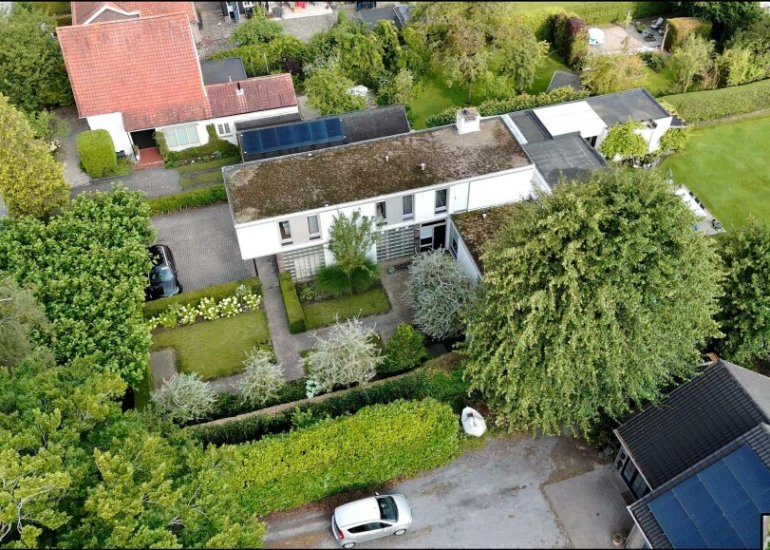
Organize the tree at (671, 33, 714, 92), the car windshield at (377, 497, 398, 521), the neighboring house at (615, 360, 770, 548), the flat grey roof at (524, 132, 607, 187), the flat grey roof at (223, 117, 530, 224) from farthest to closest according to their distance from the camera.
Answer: the tree at (671, 33, 714, 92), the flat grey roof at (524, 132, 607, 187), the flat grey roof at (223, 117, 530, 224), the car windshield at (377, 497, 398, 521), the neighboring house at (615, 360, 770, 548)

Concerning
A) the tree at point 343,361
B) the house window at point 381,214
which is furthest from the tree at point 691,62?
the tree at point 343,361

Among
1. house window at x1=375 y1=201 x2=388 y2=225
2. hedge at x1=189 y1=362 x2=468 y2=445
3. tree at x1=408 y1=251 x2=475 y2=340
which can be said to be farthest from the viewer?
house window at x1=375 y1=201 x2=388 y2=225

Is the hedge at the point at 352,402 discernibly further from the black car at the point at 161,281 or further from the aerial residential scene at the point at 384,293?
the black car at the point at 161,281

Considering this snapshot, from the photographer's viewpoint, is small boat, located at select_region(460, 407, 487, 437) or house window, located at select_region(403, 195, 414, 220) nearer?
small boat, located at select_region(460, 407, 487, 437)

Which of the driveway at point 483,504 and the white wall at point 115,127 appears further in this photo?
the white wall at point 115,127

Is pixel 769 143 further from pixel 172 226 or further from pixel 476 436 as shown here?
pixel 172 226

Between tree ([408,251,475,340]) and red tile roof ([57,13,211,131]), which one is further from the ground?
red tile roof ([57,13,211,131])

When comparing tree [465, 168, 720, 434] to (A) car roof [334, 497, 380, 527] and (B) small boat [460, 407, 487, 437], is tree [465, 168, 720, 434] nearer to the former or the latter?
(B) small boat [460, 407, 487, 437]

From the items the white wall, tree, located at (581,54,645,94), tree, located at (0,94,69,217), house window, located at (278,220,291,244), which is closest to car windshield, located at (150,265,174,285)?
house window, located at (278,220,291,244)
